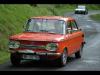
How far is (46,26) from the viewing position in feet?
54.0

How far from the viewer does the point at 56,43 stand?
15219mm

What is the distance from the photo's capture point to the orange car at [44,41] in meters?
15.2

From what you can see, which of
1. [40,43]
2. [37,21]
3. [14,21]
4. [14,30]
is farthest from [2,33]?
[40,43]

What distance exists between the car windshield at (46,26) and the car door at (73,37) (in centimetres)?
38

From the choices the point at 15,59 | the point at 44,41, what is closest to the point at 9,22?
the point at 15,59

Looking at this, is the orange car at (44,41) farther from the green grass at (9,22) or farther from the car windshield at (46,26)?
the green grass at (9,22)

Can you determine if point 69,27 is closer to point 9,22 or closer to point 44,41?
point 44,41

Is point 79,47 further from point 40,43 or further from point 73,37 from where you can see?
point 40,43

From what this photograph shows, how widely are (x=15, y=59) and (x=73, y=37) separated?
2645 mm

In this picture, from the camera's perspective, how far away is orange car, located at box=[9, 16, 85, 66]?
49.7 ft

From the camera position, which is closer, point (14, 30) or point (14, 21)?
point (14, 30)

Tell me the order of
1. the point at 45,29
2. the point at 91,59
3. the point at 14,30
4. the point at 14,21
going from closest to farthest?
the point at 45,29, the point at 91,59, the point at 14,30, the point at 14,21

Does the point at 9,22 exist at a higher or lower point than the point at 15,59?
Result: higher

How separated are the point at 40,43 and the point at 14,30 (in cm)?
1068
